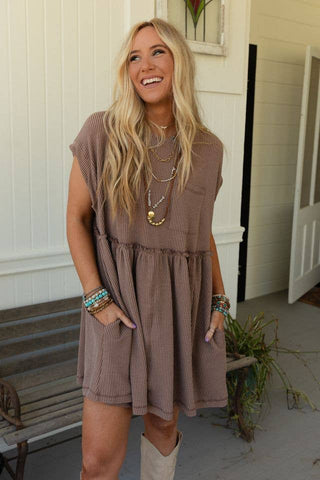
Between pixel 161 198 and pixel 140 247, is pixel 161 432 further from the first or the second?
pixel 161 198

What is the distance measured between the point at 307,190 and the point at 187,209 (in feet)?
12.6

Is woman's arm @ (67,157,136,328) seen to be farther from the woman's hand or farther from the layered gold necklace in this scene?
the layered gold necklace

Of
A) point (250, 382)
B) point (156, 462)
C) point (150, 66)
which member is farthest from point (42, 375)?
point (150, 66)

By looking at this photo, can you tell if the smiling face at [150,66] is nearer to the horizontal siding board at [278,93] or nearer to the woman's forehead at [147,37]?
the woman's forehead at [147,37]

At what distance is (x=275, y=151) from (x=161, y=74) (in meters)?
4.01

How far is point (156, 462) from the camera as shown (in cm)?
193

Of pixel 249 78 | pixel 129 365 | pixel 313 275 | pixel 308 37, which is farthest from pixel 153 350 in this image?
pixel 308 37

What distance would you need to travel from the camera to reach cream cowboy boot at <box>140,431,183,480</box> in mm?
1916

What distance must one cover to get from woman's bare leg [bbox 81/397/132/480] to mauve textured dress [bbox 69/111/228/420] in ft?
0.16

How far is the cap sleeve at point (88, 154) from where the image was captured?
1.60m

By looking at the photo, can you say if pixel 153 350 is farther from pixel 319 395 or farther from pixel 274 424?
pixel 319 395

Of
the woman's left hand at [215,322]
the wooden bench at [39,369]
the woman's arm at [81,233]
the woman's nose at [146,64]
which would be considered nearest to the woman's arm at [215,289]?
the woman's left hand at [215,322]

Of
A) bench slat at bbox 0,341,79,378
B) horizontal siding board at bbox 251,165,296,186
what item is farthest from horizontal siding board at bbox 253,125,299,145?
bench slat at bbox 0,341,79,378

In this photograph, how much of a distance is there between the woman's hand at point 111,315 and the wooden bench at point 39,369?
0.67 m
